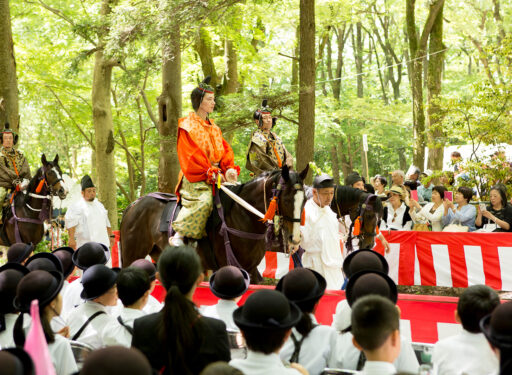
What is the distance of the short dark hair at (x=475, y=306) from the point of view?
326 centimetres

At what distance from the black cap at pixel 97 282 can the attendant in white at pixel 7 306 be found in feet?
1.58

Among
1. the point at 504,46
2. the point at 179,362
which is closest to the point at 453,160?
the point at 504,46

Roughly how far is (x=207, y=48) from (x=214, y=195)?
1174 centimetres

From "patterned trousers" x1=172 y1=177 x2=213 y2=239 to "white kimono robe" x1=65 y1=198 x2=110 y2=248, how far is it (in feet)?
11.2

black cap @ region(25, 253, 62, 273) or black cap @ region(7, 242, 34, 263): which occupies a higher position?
black cap @ region(25, 253, 62, 273)

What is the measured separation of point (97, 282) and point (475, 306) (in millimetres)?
2650

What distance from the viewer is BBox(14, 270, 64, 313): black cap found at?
11.4ft

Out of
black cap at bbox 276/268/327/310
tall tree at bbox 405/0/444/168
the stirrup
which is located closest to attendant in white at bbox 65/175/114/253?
the stirrup

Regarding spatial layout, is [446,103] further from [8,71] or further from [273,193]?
[8,71]

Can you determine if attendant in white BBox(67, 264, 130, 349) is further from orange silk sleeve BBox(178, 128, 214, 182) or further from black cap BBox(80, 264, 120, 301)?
orange silk sleeve BBox(178, 128, 214, 182)

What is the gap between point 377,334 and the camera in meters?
2.70

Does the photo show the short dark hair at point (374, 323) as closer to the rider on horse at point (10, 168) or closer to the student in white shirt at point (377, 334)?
the student in white shirt at point (377, 334)

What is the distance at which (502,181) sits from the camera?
39.1ft

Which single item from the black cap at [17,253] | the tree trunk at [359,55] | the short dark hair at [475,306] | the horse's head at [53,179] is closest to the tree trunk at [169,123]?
the horse's head at [53,179]
